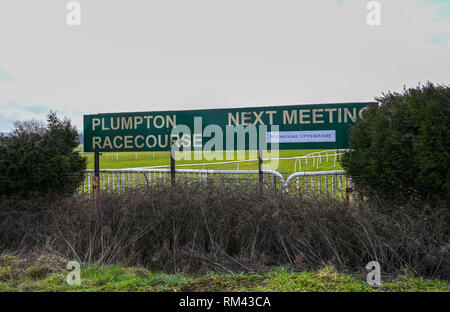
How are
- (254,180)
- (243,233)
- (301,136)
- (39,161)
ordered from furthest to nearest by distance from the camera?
1. (301,136)
2. (39,161)
3. (254,180)
4. (243,233)

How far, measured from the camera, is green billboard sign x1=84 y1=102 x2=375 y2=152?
8594 millimetres

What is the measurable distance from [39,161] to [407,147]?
25.7 feet

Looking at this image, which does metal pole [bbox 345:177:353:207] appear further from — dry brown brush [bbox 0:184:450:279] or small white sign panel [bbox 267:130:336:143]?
dry brown brush [bbox 0:184:450:279]

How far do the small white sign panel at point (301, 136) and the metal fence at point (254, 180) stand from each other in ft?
3.08

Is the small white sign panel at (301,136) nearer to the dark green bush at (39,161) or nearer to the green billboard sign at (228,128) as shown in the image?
the green billboard sign at (228,128)

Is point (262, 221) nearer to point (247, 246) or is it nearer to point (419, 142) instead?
point (247, 246)

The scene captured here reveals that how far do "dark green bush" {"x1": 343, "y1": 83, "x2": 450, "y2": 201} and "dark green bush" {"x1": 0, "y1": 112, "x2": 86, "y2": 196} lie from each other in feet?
22.1

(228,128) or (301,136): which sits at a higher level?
(228,128)

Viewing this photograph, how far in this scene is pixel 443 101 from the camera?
5.89 m

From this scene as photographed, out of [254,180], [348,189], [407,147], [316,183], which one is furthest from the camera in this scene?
[316,183]

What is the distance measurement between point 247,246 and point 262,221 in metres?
0.46

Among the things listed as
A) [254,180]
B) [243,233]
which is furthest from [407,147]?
[243,233]

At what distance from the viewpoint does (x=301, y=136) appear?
28.6 feet

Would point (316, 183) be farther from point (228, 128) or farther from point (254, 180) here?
point (228, 128)
